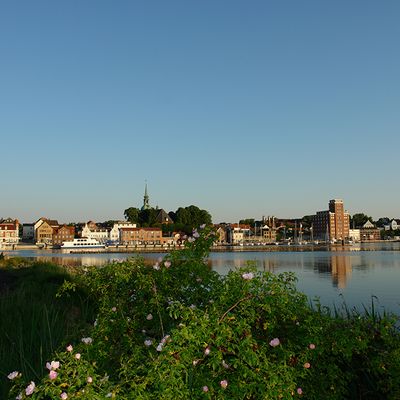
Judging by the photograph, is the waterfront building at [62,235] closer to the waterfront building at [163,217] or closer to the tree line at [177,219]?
the tree line at [177,219]

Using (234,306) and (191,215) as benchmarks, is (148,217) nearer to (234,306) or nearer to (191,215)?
(191,215)

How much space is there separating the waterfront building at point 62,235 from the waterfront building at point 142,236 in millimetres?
18643

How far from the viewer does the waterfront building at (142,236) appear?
561 ft

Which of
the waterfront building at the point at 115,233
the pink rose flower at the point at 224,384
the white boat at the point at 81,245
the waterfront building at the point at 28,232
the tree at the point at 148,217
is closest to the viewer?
the pink rose flower at the point at 224,384


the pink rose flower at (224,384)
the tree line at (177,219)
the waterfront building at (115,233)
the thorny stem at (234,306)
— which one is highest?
the tree line at (177,219)

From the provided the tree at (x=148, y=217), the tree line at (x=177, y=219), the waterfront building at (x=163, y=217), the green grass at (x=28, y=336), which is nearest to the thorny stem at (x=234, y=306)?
the green grass at (x=28, y=336)

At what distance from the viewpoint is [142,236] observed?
172 meters

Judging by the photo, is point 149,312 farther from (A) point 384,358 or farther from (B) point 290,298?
(A) point 384,358

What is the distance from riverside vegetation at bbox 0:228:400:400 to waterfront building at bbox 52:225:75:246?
17229 centimetres

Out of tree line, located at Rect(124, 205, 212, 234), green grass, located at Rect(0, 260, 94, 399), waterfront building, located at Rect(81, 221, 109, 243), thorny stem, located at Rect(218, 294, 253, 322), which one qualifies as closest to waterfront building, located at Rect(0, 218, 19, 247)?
waterfront building, located at Rect(81, 221, 109, 243)

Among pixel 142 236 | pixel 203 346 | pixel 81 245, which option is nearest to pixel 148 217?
pixel 142 236

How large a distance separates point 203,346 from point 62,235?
177 meters

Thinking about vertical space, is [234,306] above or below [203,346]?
above

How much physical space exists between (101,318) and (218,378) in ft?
4.87
